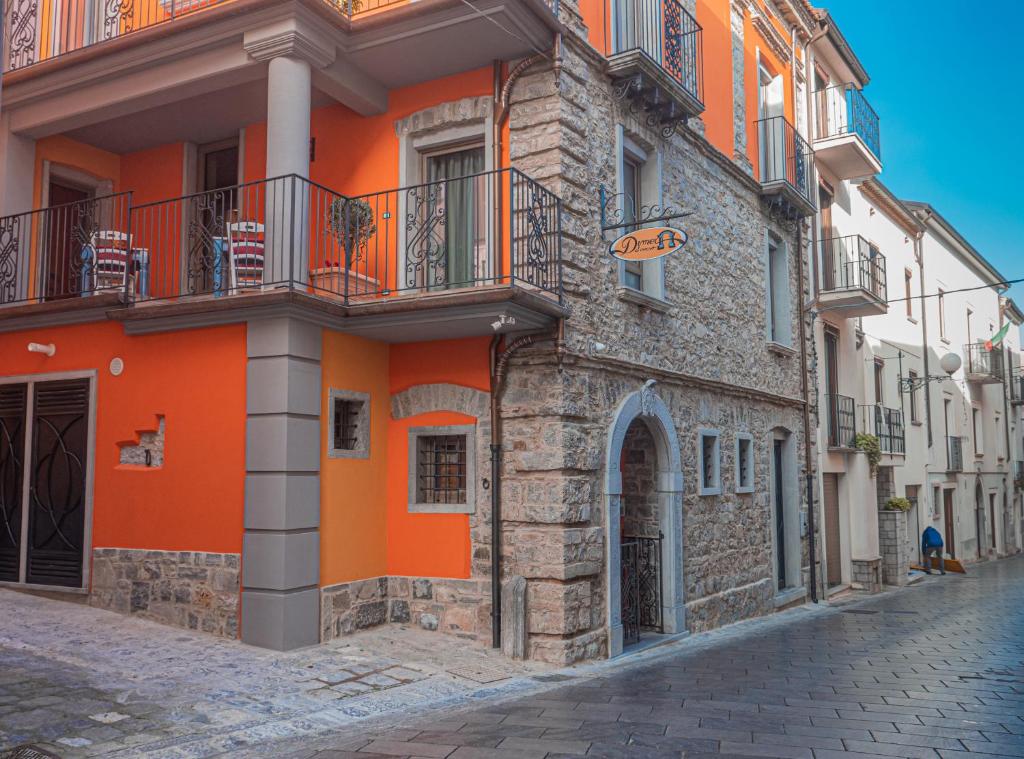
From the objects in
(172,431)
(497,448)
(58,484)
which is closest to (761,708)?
(497,448)

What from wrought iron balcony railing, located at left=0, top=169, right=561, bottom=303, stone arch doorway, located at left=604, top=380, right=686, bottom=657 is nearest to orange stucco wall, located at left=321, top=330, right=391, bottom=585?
wrought iron balcony railing, located at left=0, top=169, right=561, bottom=303

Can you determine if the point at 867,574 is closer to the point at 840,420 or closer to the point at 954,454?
the point at 840,420

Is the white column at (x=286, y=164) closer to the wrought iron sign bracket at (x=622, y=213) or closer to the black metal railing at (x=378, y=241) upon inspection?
the black metal railing at (x=378, y=241)

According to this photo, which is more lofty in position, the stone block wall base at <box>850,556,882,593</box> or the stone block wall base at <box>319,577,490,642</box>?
the stone block wall base at <box>319,577,490,642</box>

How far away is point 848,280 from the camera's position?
18812mm

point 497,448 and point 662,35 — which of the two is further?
point 662,35

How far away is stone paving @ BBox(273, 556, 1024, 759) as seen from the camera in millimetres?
6039

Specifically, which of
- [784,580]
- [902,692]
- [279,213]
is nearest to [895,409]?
[784,580]

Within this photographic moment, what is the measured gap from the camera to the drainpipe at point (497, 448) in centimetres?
923

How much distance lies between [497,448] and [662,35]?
20.2 ft

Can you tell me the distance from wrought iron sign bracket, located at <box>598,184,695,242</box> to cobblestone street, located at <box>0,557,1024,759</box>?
186 inches

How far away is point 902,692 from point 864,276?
1332 centimetres

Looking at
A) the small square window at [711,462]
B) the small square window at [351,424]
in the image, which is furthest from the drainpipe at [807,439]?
the small square window at [351,424]

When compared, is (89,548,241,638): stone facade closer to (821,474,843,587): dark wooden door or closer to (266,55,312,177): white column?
(266,55,312,177): white column
